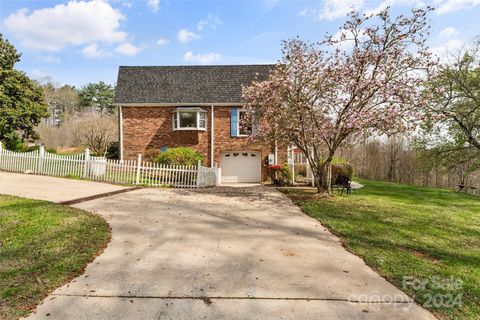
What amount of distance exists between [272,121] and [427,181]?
61.7 feet

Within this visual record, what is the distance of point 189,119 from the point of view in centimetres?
1836

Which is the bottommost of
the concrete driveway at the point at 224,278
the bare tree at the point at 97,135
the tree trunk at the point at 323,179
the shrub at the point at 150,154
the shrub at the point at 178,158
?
the concrete driveway at the point at 224,278

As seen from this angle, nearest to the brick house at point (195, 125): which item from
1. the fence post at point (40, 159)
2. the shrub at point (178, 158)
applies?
the shrub at point (178, 158)

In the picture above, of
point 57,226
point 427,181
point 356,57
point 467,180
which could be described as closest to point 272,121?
point 356,57

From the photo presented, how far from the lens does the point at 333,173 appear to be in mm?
15180

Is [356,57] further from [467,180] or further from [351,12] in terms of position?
[467,180]

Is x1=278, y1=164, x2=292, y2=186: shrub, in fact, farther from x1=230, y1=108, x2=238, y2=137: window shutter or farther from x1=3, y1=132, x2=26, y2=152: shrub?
x1=3, y1=132, x2=26, y2=152: shrub

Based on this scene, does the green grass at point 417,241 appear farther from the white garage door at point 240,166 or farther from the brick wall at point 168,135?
the brick wall at point 168,135

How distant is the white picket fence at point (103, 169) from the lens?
13.0 metres

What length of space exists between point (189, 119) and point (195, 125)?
0.53m

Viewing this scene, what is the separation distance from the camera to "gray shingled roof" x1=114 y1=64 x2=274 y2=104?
18.6 metres

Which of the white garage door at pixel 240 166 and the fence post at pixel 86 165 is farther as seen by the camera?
the white garage door at pixel 240 166

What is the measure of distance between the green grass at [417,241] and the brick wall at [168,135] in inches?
358

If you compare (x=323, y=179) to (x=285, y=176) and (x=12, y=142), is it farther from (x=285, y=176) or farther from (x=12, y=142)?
(x=12, y=142)
